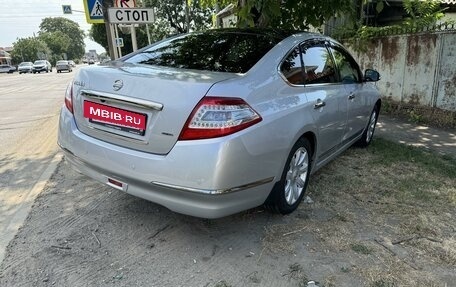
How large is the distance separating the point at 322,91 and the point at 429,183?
1722 mm

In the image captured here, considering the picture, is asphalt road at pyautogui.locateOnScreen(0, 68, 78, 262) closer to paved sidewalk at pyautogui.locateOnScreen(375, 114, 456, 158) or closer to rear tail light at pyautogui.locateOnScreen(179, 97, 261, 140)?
rear tail light at pyautogui.locateOnScreen(179, 97, 261, 140)

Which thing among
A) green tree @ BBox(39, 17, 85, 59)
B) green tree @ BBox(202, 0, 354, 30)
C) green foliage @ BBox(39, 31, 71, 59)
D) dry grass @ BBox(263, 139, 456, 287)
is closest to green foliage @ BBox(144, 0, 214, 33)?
green tree @ BBox(202, 0, 354, 30)

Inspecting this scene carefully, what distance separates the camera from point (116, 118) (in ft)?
9.47

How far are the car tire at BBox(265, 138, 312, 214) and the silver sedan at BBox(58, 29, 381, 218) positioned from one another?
0.4 inches

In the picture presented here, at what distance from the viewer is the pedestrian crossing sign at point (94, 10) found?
7.25 m

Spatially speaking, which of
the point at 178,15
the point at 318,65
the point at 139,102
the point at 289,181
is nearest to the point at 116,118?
the point at 139,102

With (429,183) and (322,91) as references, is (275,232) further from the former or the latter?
(429,183)

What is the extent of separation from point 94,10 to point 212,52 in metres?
4.79

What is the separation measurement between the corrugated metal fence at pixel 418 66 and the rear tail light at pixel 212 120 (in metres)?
6.30

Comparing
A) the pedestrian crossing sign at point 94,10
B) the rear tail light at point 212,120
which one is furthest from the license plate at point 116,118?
the pedestrian crossing sign at point 94,10

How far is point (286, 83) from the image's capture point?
3.24 meters

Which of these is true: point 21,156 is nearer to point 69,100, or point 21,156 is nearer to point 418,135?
point 69,100

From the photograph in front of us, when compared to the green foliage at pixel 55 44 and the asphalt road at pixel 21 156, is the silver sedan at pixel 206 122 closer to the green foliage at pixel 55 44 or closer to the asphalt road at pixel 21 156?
the asphalt road at pixel 21 156

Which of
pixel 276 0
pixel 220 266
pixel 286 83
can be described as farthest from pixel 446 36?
pixel 220 266
